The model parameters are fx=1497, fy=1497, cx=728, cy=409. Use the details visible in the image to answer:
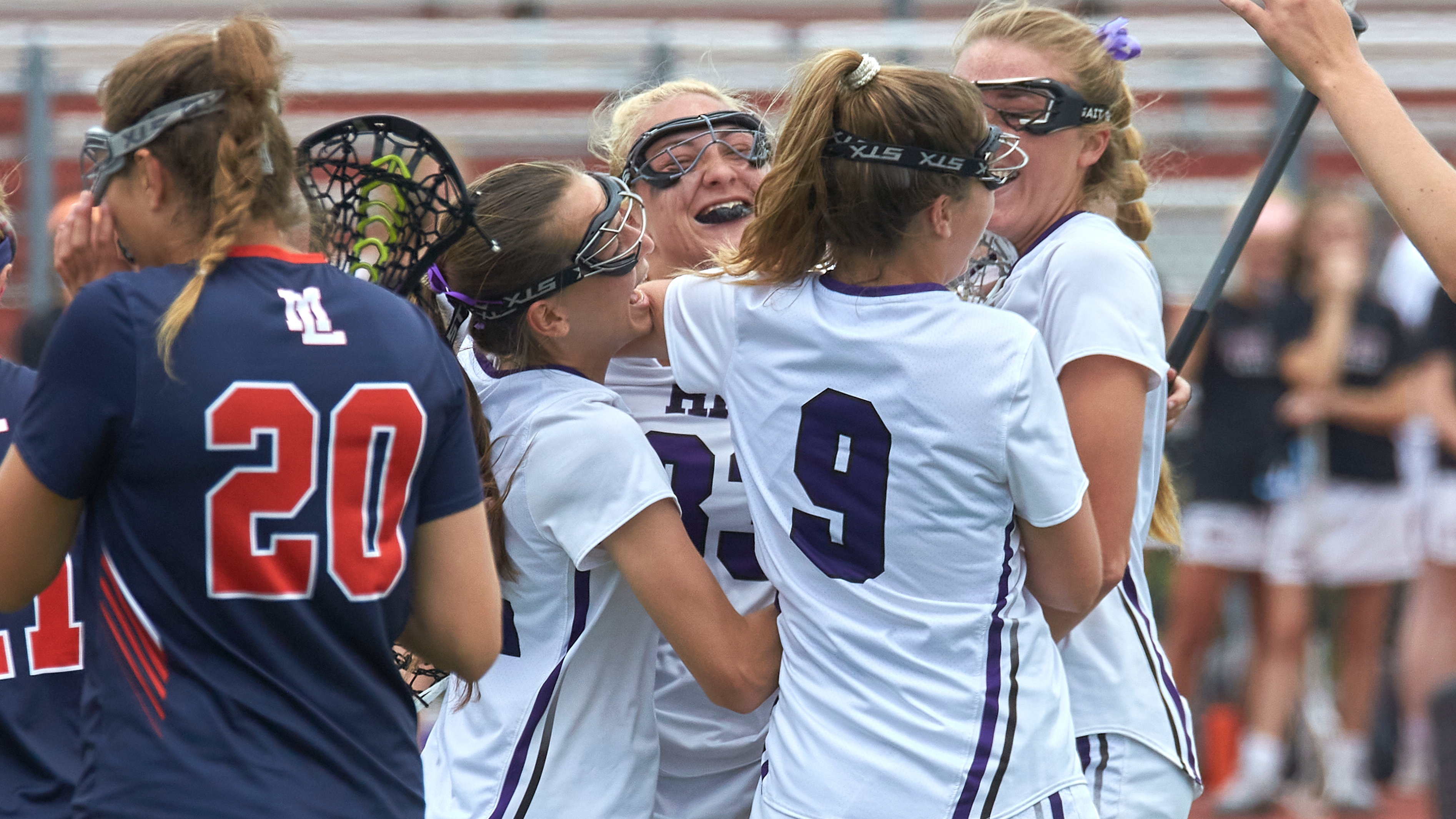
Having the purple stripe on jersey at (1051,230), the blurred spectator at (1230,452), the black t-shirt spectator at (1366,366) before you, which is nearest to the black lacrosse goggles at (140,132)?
the purple stripe on jersey at (1051,230)

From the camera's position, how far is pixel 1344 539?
6520mm

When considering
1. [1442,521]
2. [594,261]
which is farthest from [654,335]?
[1442,521]

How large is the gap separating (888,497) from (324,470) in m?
0.76

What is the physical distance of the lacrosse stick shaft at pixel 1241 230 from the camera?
110 inches

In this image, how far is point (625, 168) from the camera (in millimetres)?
2857

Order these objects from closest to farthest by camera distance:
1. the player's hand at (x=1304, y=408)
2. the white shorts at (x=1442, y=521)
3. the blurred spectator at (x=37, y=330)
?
the blurred spectator at (x=37, y=330), the white shorts at (x=1442, y=521), the player's hand at (x=1304, y=408)

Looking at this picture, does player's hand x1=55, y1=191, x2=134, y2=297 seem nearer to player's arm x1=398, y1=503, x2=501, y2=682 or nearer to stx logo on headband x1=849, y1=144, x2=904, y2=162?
player's arm x1=398, y1=503, x2=501, y2=682

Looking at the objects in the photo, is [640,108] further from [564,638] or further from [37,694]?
[37,694]

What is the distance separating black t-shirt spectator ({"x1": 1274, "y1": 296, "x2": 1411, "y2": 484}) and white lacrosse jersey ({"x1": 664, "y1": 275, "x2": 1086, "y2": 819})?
496 cm

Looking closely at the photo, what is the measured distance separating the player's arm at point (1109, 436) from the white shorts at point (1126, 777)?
29cm

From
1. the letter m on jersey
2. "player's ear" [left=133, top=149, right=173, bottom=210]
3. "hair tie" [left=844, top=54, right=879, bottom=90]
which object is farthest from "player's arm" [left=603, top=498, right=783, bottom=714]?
"player's ear" [left=133, top=149, right=173, bottom=210]

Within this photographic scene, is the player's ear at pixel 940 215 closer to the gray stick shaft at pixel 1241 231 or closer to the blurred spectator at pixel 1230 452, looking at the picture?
the gray stick shaft at pixel 1241 231

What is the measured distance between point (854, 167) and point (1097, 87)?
0.65 m

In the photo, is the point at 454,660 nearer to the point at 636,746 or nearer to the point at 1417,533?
the point at 636,746
